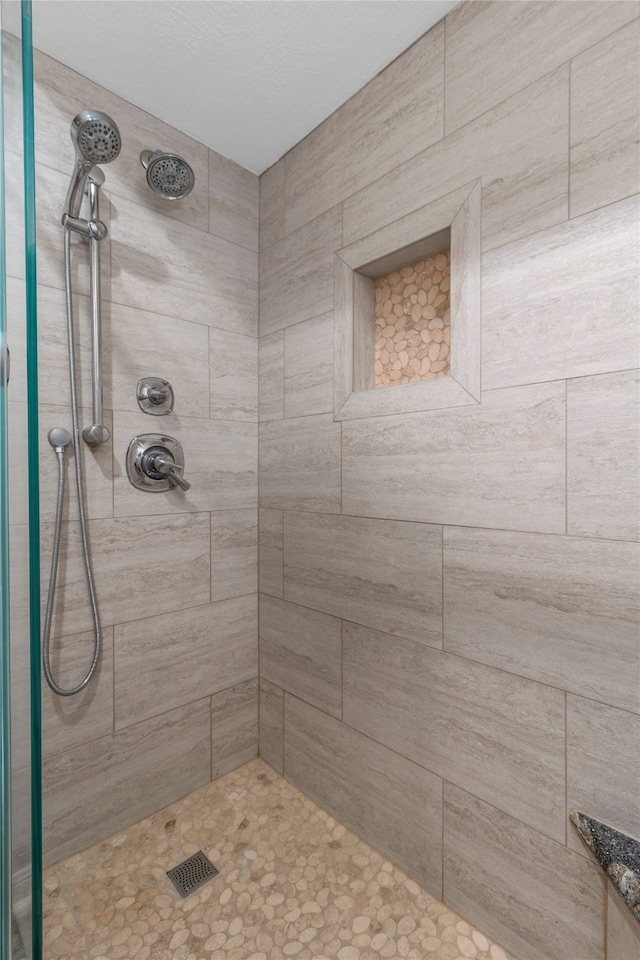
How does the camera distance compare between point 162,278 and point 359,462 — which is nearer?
point 359,462

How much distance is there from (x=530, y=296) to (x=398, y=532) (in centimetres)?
71

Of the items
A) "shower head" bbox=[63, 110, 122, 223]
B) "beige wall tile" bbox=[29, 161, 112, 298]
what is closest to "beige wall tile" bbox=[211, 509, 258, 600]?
"beige wall tile" bbox=[29, 161, 112, 298]

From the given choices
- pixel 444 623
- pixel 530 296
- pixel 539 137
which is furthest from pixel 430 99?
pixel 444 623

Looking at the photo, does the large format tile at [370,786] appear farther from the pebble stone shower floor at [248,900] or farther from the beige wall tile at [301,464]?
the beige wall tile at [301,464]

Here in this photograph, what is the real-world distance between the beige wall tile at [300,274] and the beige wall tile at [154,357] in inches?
11.4

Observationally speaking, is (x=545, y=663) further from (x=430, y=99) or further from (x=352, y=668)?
(x=430, y=99)

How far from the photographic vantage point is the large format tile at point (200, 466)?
1.54 m

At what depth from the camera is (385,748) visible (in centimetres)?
144

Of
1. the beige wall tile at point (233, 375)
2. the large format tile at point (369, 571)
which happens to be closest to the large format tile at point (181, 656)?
the large format tile at point (369, 571)

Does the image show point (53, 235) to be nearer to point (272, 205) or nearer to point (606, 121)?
point (272, 205)

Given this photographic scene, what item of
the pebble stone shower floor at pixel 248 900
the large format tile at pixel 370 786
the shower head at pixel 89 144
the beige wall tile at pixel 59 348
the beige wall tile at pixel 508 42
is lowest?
the pebble stone shower floor at pixel 248 900

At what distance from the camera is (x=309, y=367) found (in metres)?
1.68

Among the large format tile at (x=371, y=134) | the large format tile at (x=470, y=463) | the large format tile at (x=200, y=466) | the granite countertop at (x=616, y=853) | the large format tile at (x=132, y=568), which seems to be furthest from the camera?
the large format tile at (x=200, y=466)

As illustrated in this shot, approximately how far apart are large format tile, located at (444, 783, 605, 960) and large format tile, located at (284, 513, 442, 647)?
46 centimetres
